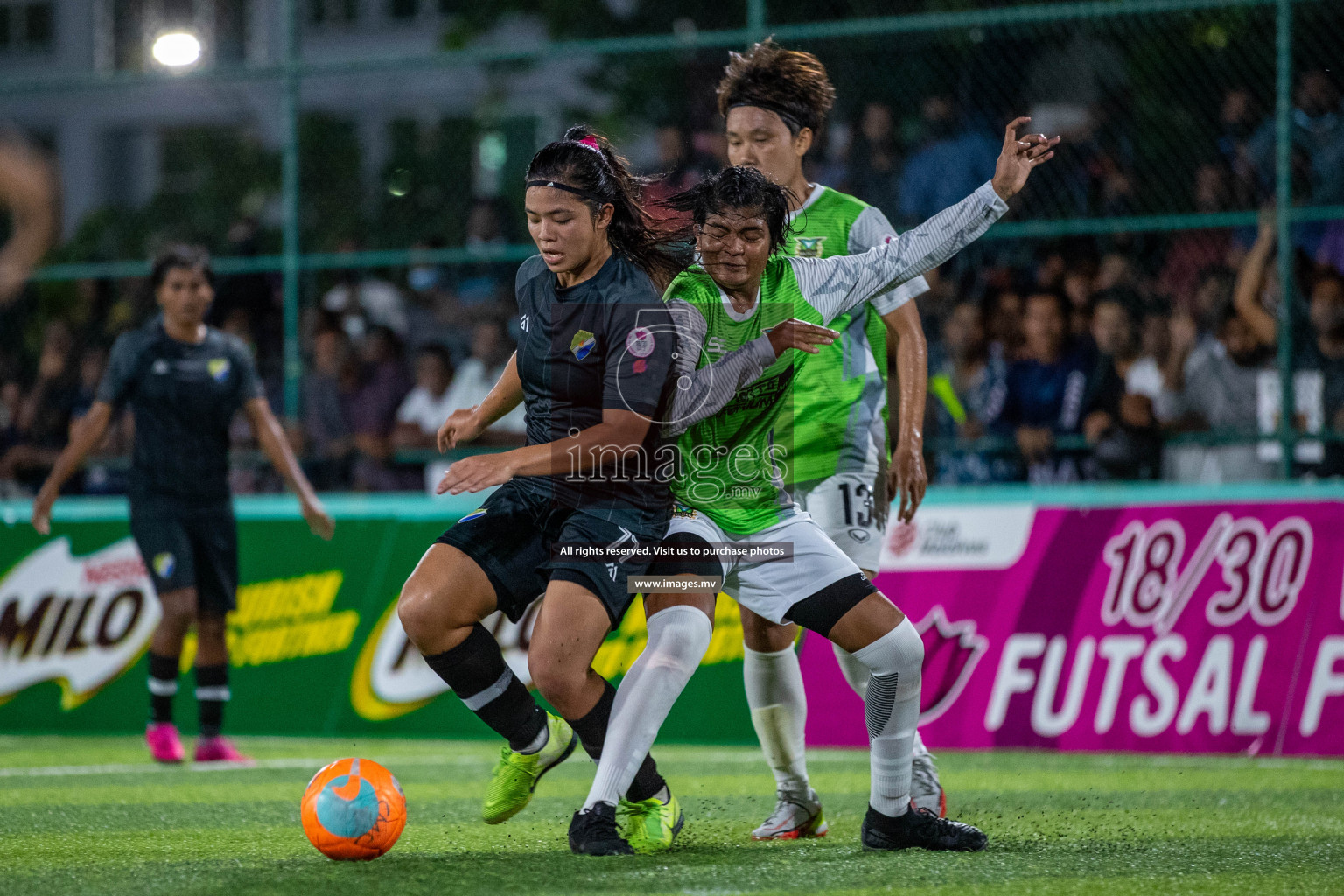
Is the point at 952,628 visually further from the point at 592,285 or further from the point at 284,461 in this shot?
the point at 592,285

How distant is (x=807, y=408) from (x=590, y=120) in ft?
36.7

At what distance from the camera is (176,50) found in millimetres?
12305

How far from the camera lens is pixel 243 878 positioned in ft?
14.2

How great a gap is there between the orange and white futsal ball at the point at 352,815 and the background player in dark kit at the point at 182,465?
348 centimetres

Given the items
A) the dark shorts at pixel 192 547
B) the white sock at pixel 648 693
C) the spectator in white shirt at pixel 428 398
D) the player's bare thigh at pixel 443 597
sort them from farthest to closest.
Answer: the spectator in white shirt at pixel 428 398, the dark shorts at pixel 192 547, the player's bare thigh at pixel 443 597, the white sock at pixel 648 693

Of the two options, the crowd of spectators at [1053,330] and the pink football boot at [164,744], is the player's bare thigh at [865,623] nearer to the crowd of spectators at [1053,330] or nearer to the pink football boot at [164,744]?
the pink football boot at [164,744]

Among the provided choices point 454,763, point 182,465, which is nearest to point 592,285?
point 454,763

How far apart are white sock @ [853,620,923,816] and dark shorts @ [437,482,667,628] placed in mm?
721

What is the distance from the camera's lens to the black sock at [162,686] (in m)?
8.12

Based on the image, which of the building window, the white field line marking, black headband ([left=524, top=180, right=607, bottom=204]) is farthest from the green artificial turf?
the building window

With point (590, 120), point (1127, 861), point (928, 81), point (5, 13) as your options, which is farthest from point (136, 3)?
point (1127, 861)

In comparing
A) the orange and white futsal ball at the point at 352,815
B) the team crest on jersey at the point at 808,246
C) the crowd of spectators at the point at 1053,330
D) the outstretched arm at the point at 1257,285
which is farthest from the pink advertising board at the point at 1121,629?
the orange and white futsal ball at the point at 352,815

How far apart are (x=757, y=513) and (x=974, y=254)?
5575 mm

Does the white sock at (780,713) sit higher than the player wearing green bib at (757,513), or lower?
lower
